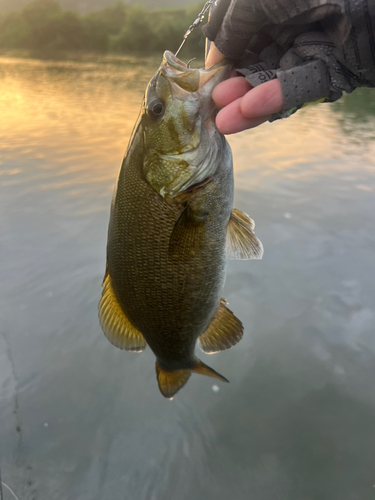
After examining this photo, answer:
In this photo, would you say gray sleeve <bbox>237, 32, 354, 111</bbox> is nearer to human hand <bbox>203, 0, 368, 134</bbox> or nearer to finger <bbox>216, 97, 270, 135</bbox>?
human hand <bbox>203, 0, 368, 134</bbox>

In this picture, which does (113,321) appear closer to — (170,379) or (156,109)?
(170,379)

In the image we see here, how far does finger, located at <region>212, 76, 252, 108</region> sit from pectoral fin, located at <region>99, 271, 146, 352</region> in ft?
3.56

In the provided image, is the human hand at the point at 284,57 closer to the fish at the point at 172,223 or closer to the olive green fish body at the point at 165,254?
the fish at the point at 172,223

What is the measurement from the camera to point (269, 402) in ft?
9.43

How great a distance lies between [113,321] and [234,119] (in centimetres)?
124

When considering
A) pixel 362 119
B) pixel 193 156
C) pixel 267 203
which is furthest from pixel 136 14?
pixel 193 156

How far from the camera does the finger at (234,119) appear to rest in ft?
4.29

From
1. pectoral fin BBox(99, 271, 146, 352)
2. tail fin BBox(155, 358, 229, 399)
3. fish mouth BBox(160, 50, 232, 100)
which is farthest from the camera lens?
tail fin BBox(155, 358, 229, 399)

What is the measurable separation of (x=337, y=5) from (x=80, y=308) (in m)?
3.36

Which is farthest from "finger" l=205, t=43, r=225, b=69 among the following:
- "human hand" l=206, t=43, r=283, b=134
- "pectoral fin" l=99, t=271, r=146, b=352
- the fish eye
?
"pectoral fin" l=99, t=271, r=146, b=352

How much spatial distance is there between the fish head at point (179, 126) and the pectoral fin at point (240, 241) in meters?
0.42

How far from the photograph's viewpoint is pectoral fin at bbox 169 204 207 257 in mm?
1683

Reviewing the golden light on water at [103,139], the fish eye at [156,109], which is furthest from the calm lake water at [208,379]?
the fish eye at [156,109]

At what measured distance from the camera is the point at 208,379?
306cm
